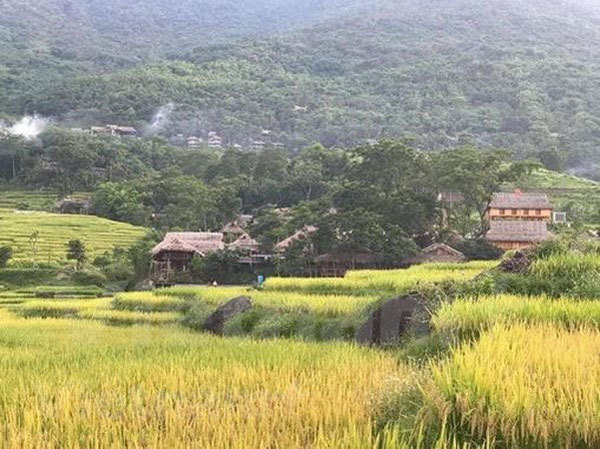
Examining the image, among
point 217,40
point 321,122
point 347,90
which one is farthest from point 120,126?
point 217,40

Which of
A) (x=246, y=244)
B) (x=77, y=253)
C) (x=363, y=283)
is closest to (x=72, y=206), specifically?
(x=77, y=253)

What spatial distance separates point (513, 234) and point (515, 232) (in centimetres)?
18

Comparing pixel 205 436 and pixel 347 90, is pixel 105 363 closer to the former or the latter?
pixel 205 436

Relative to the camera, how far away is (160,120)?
90.7m

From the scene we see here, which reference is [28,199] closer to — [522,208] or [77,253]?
[77,253]

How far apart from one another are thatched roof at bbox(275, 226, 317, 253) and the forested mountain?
145 ft

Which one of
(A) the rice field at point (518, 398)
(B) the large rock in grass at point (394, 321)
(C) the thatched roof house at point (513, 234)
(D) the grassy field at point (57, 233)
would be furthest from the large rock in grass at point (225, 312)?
(D) the grassy field at point (57, 233)

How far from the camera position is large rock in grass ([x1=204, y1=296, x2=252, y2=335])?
42.3 ft

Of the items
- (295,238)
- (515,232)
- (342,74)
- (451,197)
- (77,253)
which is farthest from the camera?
(342,74)

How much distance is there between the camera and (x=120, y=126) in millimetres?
85875

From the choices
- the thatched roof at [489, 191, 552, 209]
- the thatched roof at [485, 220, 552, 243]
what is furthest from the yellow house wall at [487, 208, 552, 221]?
the thatched roof at [485, 220, 552, 243]

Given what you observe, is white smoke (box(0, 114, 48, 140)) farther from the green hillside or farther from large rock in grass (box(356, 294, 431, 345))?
large rock in grass (box(356, 294, 431, 345))

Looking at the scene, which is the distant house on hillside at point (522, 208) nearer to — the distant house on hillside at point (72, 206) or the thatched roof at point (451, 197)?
the thatched roof at point (451, 197)

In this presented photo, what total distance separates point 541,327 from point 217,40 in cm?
14907
